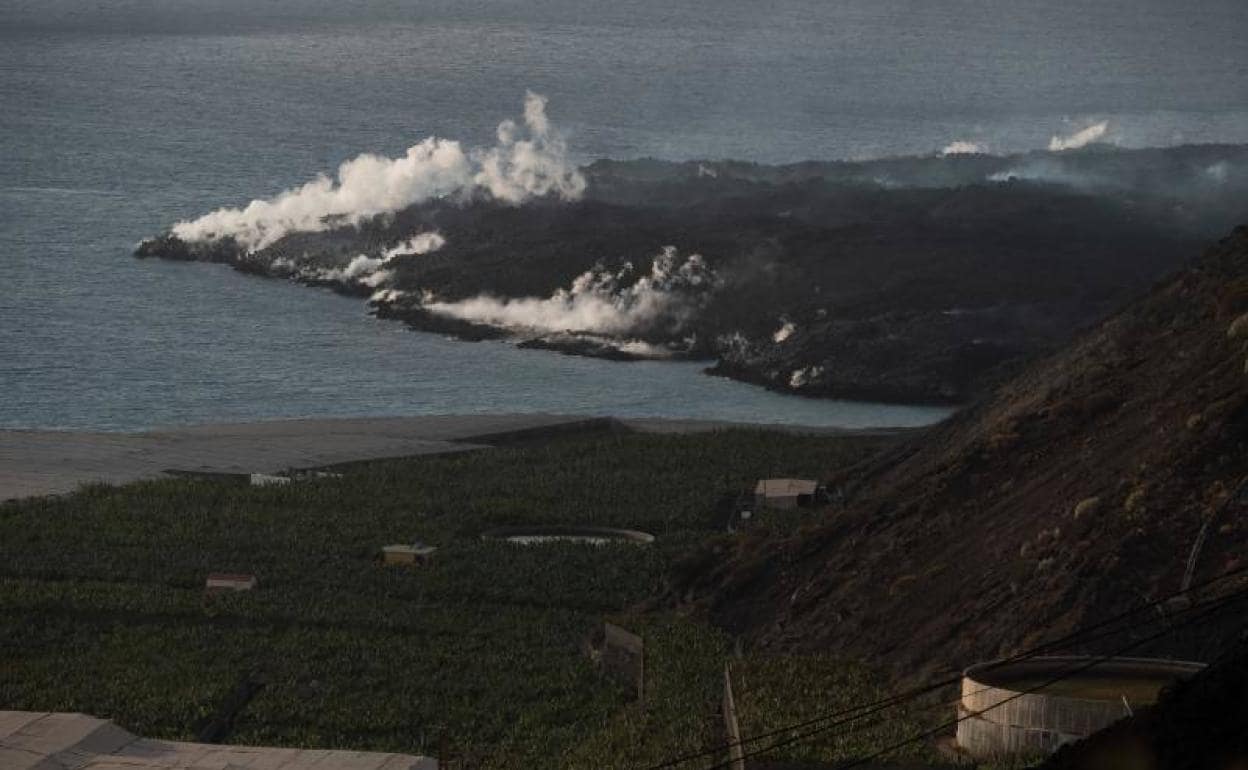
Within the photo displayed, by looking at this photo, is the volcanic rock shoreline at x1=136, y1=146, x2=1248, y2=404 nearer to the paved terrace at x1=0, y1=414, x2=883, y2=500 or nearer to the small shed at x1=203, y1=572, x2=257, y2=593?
the paved terrace at x1=0, y1=414, x2=883, y2=500

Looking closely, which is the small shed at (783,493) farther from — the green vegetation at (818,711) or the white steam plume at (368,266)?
the white steam plume at (368,266)

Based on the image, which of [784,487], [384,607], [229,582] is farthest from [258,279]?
Result: [384,607]

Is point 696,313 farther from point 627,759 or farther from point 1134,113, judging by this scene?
point 1134,113

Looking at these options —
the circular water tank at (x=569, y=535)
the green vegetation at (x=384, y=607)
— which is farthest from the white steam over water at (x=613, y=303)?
the circular water tank at (x=569, y=535)

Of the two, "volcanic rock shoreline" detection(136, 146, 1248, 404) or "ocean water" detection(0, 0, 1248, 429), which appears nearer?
"ocean water" detection(0, 0, 1248, 429)

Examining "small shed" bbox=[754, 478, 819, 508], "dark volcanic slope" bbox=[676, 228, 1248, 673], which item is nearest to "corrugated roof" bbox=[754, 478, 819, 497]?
"small shed" bbox=[754, 478, 819, 508]

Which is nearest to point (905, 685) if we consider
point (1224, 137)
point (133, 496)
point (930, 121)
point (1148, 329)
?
point (1148, 329)
